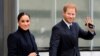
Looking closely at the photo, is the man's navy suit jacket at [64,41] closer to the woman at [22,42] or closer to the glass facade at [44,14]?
the woman at [22,42]

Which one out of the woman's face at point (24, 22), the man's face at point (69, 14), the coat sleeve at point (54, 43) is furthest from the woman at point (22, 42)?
the man's face at point (69, 14)

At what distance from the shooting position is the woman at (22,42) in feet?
13.9

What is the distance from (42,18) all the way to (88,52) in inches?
55.5

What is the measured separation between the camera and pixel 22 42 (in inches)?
169

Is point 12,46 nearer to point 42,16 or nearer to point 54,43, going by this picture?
point 54,43

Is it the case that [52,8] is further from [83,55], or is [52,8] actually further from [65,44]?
[65,44]

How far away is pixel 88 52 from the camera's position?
7043 mm

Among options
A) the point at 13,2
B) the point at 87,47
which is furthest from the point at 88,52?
the point at 13,2

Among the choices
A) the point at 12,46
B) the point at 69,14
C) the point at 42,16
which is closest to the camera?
the point at 12,46

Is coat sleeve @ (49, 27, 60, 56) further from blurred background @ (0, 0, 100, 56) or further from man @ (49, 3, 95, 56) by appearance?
blurred background @ (0, 0, 100, 56)

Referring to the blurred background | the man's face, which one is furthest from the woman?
the blurred background

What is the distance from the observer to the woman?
4.25 meters

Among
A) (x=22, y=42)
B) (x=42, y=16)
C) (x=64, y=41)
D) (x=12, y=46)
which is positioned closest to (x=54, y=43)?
(x=64, y=41)

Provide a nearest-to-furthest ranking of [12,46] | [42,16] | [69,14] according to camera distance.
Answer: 1. [12,46]
2. [69,14]
3. [42,16]
